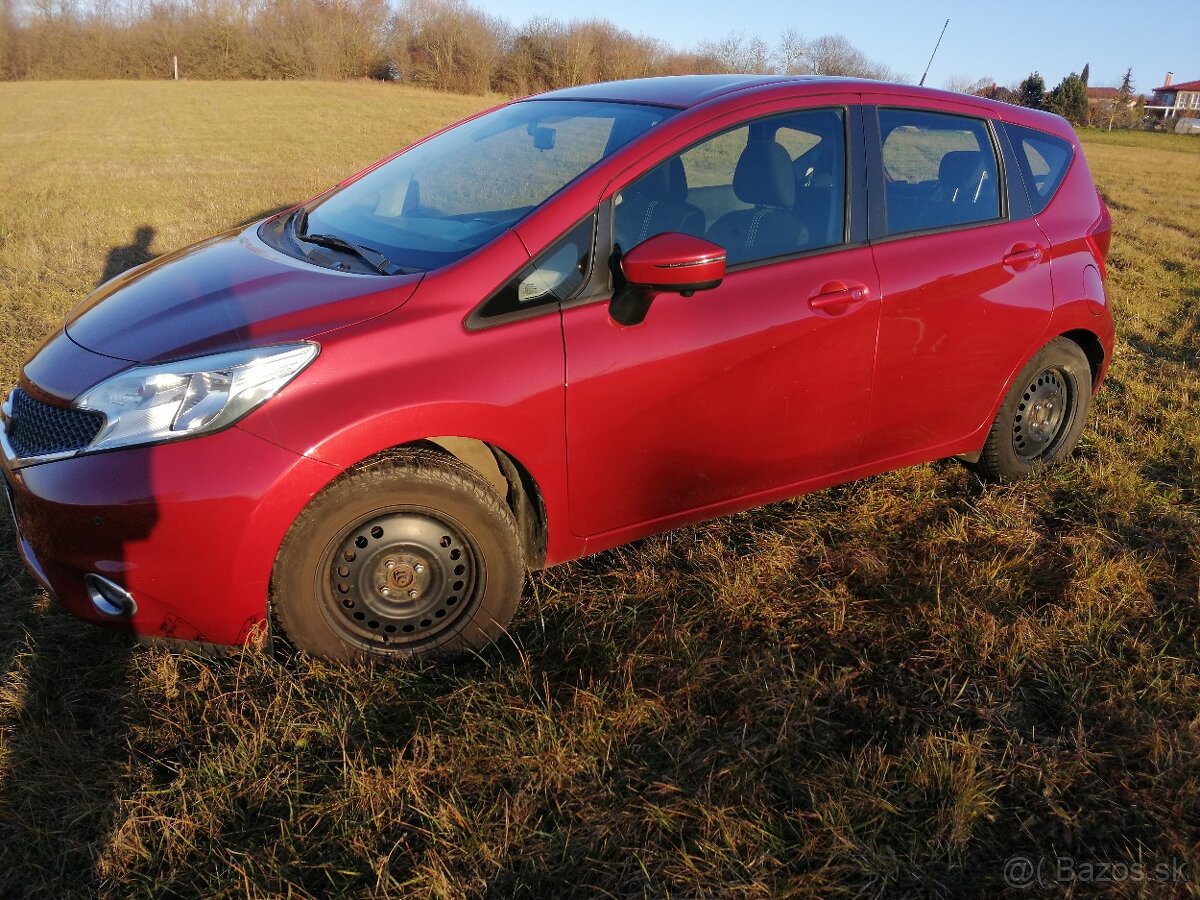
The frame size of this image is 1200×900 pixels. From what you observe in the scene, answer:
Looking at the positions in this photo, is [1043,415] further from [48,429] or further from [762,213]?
[48,429]

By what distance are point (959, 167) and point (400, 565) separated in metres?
2.71

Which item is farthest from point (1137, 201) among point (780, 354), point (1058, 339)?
point (780, 354)

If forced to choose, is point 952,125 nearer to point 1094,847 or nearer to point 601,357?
point 601,357

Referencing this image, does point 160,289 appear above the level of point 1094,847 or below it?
above

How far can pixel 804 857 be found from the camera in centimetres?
209

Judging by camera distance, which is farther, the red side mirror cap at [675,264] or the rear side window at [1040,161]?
the rear side window at [1040,161]

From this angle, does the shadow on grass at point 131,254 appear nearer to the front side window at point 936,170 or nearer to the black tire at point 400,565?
the front side window at point 936,170

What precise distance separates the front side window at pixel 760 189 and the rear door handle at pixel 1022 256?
0.85 metres

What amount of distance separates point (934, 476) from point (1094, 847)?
2211 mm

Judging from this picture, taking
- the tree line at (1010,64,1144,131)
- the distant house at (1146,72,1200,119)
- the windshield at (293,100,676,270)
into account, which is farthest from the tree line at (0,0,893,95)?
the distant house at (1146,72,1200,119)

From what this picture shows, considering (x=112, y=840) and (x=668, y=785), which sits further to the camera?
(x=668, y=785)

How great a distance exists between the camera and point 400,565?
260 cm

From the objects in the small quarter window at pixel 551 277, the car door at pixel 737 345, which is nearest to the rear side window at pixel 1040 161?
the car door at pixel 737 345

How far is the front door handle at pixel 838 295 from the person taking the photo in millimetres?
3102
